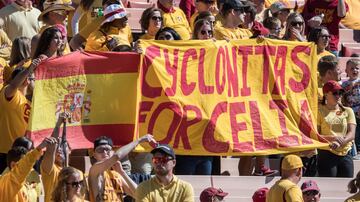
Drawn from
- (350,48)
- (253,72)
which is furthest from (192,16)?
(253,72)

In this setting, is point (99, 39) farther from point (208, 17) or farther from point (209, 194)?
point (209, 194)

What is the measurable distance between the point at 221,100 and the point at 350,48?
585 centimetres

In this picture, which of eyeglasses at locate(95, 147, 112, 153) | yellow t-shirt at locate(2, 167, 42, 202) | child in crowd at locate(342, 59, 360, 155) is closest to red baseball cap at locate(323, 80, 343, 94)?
child in crowd at locate(342, 59, 360, 155)

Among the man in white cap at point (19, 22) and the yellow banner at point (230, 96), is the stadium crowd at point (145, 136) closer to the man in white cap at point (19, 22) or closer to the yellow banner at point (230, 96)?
the man in white cap at point (19, 22)

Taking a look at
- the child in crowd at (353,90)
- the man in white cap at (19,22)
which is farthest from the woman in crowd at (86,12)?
the child in crowd at (353,90)

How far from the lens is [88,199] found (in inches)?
572

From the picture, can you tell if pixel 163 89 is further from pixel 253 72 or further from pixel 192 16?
pixel 192 16

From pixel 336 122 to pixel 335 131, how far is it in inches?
3.8

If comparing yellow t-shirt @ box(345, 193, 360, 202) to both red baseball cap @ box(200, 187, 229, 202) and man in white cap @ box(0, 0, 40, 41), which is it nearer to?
red baseball cap @ box(200, 187, 229, 202)

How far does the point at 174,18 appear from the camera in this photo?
1936 centimetres

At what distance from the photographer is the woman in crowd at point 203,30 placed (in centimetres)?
1711

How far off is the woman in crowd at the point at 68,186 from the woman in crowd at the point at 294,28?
548cm

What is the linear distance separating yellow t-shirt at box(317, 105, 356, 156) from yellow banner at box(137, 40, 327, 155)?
7.2 inches

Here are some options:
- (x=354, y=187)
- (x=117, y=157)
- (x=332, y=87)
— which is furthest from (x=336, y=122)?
(x=117, y=157)
